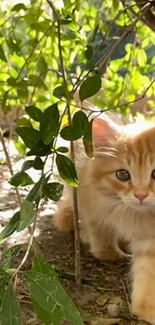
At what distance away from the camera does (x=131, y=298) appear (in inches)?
60.2

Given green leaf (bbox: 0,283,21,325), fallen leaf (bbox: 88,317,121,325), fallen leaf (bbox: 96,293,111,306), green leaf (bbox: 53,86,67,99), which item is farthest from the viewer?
fallen leaf (bbox: 96,293,111,306)

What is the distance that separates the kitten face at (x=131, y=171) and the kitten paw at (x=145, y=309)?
25 centimetres

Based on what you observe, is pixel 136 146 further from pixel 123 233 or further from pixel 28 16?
pixel 28 16

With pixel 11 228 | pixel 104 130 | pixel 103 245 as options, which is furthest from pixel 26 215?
pixel 103 245

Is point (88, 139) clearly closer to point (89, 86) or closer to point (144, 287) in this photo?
point (89, 86)

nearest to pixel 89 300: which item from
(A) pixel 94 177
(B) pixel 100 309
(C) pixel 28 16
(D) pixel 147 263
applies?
(B) pixel 100 309

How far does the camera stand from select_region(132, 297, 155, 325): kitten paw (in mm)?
1451

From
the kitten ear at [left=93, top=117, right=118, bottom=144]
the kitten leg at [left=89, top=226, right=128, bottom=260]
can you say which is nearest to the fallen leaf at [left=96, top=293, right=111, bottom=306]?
the kitten leg at [left=89, top=226, right=128, bottom=260]

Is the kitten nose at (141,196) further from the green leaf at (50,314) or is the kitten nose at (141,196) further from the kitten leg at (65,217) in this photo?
the green leaf at (50,314)

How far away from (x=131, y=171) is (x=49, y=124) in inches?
20.2

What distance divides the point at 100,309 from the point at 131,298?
0.27 ft

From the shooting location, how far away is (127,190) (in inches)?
62.4

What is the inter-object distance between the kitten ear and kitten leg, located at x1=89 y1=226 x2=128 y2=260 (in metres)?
0.31

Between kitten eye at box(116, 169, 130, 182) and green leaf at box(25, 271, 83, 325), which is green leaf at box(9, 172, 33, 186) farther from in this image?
kitten eye at box(116, 169, 130, 182)
